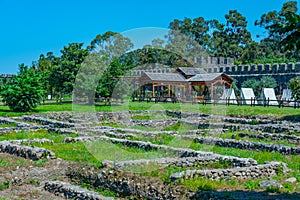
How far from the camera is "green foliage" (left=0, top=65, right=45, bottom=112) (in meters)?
32.7

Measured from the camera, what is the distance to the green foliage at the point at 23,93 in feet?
107

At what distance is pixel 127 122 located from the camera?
27.2 meters

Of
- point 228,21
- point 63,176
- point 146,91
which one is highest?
point 228,21

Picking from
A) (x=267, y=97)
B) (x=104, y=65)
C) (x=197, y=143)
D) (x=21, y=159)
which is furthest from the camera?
(x=104, y=65)

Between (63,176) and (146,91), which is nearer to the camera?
(63,176)

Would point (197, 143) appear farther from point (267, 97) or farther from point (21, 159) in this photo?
point (267, 97)

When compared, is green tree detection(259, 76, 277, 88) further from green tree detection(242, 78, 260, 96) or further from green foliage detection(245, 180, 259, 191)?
green foliage detection(245, 180, 259, 191)

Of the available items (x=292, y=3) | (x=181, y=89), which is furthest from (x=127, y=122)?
(x=292, y=3)

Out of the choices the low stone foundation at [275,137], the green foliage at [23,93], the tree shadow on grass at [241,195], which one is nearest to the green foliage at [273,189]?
the tree shadow on grass at [241,195]

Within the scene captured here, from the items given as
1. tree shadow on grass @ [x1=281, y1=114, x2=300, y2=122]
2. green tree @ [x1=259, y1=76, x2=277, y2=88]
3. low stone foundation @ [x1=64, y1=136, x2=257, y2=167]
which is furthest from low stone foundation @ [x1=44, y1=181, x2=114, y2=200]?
green tree @ [x1=259, y1=76, x2=277, y2=88]

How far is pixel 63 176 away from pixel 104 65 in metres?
30.9

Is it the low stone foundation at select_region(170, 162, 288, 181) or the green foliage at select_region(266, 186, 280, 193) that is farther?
the low stone foundation at select_region(170, 162, 288, 181)

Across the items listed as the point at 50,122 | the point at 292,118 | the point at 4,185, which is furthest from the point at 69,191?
the point at 292,118

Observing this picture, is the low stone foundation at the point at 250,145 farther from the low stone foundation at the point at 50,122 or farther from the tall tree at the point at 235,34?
the tall tree at the point at 235,34
